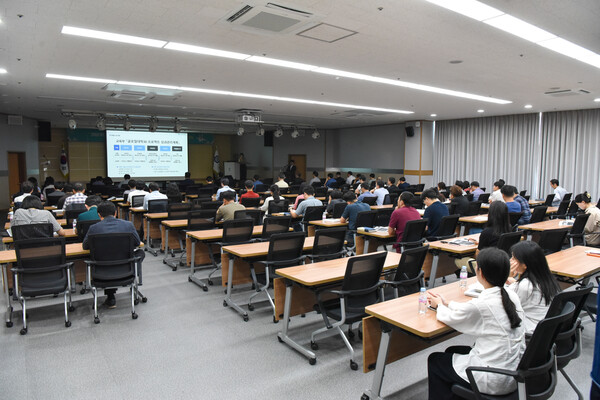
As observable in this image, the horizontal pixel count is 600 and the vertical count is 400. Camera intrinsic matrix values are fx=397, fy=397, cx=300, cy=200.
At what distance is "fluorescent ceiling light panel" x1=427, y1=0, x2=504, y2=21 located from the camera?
383cm

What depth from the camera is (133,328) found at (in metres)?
4.32

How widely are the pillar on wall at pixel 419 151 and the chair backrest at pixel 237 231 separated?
11619 millimetres

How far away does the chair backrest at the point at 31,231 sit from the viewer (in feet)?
15.4

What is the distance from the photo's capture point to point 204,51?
572cm

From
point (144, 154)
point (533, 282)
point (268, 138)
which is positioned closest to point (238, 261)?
point (533, 282)

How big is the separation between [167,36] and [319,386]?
438 cm

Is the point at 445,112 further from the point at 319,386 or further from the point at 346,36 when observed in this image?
the point at 319,386

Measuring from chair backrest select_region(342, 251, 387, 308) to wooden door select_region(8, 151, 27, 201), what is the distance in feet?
48.6

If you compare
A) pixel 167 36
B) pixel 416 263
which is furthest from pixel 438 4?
pixel 167 36

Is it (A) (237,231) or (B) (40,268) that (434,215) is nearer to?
(A) (237,231)

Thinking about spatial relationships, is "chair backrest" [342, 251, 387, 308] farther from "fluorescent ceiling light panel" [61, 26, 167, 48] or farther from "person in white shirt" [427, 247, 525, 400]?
"fluorescent ceiling light panel" [61, 26, 167, 48]

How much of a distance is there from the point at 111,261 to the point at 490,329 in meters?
3.87

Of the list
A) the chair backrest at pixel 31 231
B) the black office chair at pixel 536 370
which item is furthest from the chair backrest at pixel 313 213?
the black office chair at pixel 536 370

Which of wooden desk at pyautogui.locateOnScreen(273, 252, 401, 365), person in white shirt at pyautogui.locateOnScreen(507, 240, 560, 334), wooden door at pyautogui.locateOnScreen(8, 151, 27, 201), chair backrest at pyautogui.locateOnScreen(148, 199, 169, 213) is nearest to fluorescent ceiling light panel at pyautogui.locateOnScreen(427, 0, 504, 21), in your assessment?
person in white shirt at pyautogui.locateOnScreen(507, 240, 560, 334)
